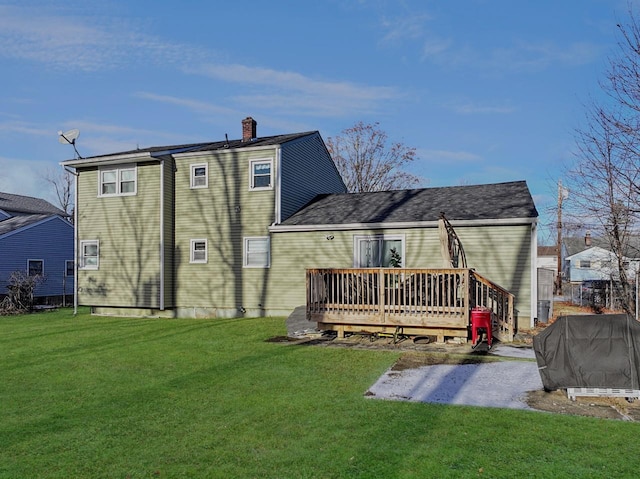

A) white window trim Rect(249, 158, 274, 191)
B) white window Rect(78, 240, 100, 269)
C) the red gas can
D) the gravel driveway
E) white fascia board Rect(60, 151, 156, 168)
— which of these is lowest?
the gravel driveway

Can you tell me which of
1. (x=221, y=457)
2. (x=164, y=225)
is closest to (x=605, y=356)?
(x=221, y=457)

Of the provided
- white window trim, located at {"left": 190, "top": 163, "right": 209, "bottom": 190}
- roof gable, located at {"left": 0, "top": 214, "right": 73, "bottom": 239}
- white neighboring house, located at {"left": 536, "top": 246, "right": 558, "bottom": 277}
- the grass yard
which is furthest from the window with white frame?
white neighboring house, located at {"left": 536, "top": 246, "right": 558, "bottom": 277}

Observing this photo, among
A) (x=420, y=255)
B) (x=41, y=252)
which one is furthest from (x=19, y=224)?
(x=420, y=255)

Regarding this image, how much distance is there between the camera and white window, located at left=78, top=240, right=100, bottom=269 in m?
17.6

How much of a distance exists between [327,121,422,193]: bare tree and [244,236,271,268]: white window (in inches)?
829

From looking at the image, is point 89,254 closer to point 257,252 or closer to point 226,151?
point 226,151

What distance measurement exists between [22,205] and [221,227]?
79.3 ft

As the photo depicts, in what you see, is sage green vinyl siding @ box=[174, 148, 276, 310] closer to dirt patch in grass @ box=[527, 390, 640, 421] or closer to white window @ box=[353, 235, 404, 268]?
white window @ box=[353, 235, 404, 268]

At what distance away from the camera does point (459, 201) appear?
14969 millimetres

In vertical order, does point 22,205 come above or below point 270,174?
above

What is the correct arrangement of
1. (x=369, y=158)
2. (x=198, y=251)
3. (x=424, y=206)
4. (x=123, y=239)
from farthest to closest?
(x=369, y=158), (x=123, y=239), (x=198, y=251), (x=424, y=206)

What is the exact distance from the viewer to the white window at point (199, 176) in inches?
655

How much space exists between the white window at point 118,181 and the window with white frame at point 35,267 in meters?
10.3

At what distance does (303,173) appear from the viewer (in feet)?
58.6
